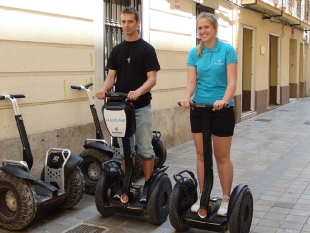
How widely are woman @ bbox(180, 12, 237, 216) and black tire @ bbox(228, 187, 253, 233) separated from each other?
124mm

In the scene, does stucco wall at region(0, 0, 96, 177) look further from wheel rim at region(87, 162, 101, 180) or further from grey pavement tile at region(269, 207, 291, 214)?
grey pavement tile at region(269, 207, 291, 214)

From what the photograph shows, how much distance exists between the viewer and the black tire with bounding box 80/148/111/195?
5511mm

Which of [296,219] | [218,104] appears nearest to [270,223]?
[296,219]

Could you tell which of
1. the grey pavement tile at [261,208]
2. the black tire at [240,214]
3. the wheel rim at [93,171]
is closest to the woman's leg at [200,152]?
the black tire at [240,214]

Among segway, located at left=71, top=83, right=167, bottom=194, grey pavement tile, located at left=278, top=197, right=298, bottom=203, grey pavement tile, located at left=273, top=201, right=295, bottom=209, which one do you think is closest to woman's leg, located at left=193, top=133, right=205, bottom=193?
segway, located at left=71, top=83, right=167, bottom=194

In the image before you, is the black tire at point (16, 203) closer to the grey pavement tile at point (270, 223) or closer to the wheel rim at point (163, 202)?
the wheel rim at point (163, 202)

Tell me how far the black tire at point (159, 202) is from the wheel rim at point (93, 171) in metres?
1.24

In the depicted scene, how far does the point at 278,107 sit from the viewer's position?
1703 cm

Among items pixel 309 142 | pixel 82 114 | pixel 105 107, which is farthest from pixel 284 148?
pixel 105 107

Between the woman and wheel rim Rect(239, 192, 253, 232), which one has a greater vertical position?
the woman

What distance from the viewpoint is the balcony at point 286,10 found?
13.5 meters

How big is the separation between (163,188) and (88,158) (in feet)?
4.53

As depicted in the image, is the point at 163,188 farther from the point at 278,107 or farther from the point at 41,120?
the point at 278,107

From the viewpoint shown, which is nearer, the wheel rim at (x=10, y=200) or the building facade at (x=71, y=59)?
the wheel rim at (x=10, y=200)
